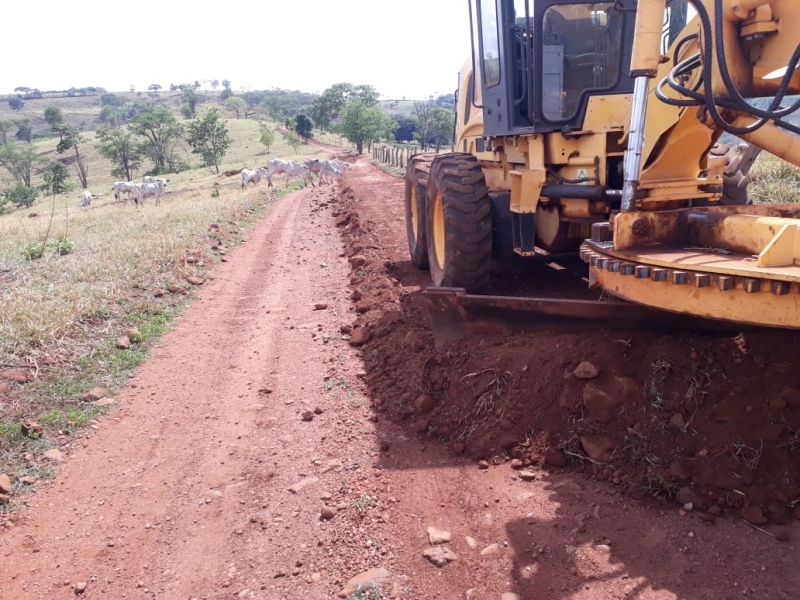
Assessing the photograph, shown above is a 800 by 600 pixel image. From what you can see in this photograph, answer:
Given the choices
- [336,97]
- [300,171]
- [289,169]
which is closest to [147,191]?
[289,169]

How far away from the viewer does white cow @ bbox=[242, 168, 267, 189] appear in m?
28.6

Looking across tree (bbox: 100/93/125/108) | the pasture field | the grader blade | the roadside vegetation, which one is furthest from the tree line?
tree (bbox: 100/93/125/108)

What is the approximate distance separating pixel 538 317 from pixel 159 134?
194 feet

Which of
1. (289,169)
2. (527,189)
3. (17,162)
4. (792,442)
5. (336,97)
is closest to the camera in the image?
(792,442)

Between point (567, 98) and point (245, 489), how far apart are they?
3.78 m

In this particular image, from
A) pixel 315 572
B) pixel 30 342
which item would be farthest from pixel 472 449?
pixel 30 342

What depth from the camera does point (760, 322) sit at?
2562 mm

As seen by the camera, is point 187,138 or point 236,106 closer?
point 187,138

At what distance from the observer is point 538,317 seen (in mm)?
4355

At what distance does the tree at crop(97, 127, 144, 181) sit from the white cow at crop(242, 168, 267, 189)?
102 feet

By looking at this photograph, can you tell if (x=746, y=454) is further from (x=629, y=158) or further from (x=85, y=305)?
(x=85, y=305)

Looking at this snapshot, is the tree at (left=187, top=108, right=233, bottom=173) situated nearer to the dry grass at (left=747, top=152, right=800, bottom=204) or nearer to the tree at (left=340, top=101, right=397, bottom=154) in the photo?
the tree at (left=340, top=101, right=397, bottom=154)

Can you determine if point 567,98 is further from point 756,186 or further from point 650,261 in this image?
point 756,186

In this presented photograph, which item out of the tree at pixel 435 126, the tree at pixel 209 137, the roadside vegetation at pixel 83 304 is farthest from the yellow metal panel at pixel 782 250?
the tree at pixel 435 126
